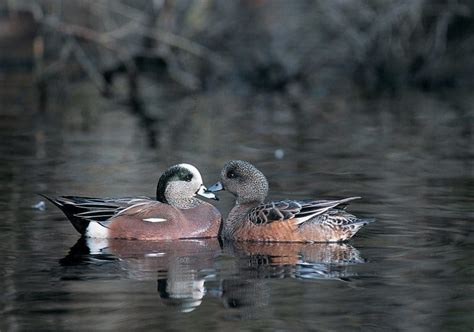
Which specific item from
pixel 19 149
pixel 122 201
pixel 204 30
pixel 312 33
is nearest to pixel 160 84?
pixel 204 30

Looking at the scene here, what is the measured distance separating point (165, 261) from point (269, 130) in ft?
27.5

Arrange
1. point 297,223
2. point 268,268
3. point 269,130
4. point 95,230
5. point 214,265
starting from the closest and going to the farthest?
point 268,268
point 214,265
point 297,223
point 95,230
point 269,130

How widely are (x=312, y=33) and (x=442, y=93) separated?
4794 millimetres

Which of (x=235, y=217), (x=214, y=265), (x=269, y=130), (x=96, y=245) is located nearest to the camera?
(x=214, y=265)

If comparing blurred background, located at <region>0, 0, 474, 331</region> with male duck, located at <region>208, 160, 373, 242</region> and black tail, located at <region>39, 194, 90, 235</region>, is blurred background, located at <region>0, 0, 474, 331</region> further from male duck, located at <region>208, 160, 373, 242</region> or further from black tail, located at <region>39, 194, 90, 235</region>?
male duck, located at <region>208, 160, 373, 242</region>

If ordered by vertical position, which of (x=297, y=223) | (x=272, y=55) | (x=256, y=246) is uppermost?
(x=272, y=55)

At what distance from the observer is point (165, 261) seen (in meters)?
9.06

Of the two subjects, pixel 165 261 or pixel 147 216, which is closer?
pixel 165 261

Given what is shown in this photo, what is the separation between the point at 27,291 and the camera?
7930 mm

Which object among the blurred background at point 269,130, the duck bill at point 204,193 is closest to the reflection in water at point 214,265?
the blurred background at point 269,130

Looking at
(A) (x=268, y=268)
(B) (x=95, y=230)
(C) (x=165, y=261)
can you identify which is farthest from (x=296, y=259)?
(B) (x=95, y=230)

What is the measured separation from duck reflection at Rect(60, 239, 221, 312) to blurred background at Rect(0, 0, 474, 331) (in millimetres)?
167

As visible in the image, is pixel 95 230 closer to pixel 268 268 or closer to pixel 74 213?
pixel 74 213

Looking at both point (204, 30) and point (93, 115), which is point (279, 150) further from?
point (204, 30)
